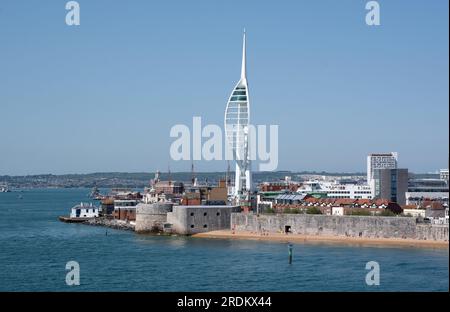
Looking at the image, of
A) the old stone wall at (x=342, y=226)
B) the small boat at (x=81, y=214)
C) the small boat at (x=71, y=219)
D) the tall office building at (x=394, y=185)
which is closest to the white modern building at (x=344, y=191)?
the tall office building at (x=394, y=185)

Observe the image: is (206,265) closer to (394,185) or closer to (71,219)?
(71,219)

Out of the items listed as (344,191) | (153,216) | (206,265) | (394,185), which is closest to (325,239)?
(153,216)

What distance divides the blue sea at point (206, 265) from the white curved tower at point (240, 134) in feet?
60.8

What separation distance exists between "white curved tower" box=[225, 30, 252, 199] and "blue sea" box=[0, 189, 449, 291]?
1854 centimetres

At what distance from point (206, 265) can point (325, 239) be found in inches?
459

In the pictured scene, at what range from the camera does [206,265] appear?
28203 millimetres

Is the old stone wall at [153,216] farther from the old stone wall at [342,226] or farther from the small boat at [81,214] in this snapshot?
the small boat at [81,214]

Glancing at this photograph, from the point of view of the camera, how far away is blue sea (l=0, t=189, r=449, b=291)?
912 inches

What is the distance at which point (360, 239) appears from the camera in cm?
3797

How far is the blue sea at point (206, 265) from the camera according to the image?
23.2m
